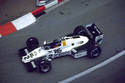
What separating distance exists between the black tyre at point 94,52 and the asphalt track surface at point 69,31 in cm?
21

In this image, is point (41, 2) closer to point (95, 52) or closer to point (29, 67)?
point (29, 67)

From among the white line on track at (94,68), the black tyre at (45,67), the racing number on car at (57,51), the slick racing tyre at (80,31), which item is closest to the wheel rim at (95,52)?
the white line on track at (94,68)

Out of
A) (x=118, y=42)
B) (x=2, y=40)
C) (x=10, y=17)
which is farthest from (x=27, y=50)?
(x=118, y=42)

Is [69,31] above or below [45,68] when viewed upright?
above

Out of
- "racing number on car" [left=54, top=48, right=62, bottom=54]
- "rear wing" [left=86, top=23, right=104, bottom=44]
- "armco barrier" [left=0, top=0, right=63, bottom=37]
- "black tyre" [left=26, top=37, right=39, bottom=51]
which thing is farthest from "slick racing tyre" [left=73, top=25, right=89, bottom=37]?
"armco barrier" [left=0, top=0, right=63, bottom=37]

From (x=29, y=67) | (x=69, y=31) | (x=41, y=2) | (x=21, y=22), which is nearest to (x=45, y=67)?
(x=29, y=67)

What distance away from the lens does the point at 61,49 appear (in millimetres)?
9023

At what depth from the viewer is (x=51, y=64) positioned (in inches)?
362

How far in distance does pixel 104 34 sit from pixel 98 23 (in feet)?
2.05

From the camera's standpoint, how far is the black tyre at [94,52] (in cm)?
902

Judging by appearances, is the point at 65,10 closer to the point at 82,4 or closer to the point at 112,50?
the point at 82,4

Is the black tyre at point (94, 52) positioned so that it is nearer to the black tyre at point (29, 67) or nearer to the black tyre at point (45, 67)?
the black tyre at point (45, 67)

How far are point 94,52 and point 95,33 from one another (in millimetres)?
717

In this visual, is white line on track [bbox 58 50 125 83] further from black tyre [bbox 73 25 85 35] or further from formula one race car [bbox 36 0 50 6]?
formula one race car [bbox 36 0 50 6]
